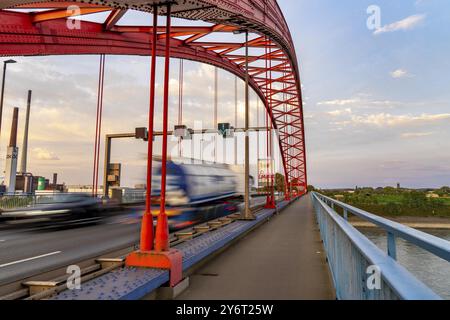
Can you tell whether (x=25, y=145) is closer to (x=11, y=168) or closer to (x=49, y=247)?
(x=11, y=168)

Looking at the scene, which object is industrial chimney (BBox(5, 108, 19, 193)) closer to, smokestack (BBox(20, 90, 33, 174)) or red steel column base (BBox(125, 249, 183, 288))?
smokestack (BBox(20, 90, 33, 174))

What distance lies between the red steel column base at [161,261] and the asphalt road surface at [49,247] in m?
2.94

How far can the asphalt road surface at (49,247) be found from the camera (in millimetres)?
7178

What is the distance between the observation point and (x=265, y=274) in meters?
6.20

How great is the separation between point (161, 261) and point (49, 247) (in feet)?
21.8

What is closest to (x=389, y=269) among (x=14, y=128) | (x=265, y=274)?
(x=265, y=274)

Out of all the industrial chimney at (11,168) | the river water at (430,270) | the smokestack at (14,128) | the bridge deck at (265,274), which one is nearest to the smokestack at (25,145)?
the smokestack at (14,128)

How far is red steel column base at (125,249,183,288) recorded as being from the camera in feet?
16.3

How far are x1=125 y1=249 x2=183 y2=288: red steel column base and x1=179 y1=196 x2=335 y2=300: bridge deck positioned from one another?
0.34 m

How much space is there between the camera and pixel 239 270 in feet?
21.2

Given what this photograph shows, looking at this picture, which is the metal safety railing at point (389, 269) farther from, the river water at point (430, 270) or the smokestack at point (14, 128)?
the smokestack at point (14, 128)
